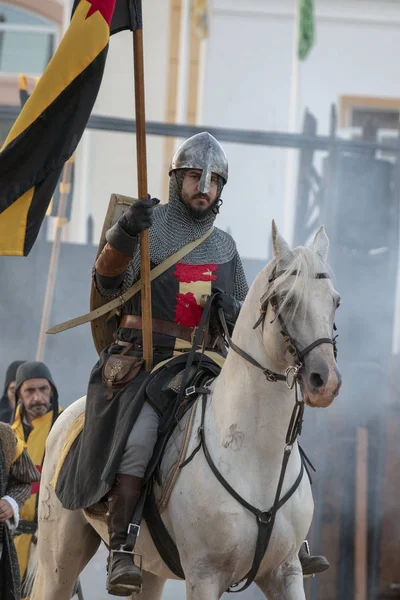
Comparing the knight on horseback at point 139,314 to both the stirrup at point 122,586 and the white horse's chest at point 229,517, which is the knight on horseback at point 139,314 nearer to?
→ the stirrup at point 122,586

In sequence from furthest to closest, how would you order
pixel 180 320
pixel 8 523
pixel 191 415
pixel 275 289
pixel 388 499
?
pixel 388 499
pixel 8 523
pixel 180 320
pixel 191 415
pixel 275 289

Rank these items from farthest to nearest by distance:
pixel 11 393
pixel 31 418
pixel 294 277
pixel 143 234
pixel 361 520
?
pixel 361 520 < pixel 11 393 < pixel 31 418 < pixel 143 234 < pixel 294 277

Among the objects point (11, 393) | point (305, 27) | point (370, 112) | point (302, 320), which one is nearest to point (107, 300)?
point (302, 320)

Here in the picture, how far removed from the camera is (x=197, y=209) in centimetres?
659

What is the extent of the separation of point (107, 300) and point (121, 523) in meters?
1.23

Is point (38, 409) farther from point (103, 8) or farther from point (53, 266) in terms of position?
point (103, 8)

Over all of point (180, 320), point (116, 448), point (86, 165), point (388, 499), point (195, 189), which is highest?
point (86, 165)

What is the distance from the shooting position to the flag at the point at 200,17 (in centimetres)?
1828

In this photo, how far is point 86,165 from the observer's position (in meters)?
18.0

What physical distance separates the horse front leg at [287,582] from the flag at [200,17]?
A: 13.3 metres

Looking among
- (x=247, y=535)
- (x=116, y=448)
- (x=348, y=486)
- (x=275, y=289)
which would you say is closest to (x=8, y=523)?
(x=116, y=448)

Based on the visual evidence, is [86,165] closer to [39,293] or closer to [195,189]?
[39,293]

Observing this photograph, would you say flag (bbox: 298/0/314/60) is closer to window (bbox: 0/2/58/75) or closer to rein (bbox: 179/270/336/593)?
window (bbox: 0/2/58/75)

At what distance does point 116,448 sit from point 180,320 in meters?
0.78
